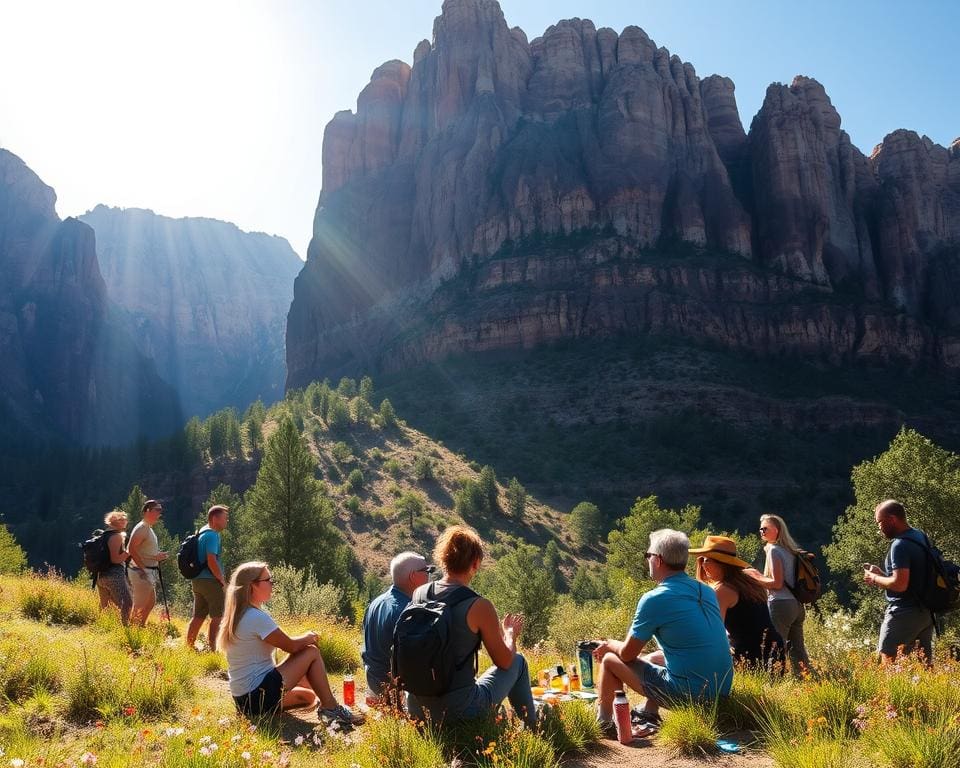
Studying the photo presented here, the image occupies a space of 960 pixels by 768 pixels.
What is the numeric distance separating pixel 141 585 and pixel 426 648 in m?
6.75

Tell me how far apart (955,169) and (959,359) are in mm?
54810

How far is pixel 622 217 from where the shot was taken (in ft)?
317

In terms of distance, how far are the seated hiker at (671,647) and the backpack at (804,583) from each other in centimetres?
225

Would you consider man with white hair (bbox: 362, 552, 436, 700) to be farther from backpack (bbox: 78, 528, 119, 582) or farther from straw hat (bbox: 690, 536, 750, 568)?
backpack (bbox: 78, 528, 119, 582)

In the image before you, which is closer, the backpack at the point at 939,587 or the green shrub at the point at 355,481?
the backpack at the point at 939,587

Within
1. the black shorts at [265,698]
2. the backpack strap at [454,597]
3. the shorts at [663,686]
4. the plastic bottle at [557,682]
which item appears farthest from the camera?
the plastic bottle at [557,682]

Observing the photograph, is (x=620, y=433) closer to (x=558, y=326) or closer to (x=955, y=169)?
(x=558, y=326)

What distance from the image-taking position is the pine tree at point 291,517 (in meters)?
26.5

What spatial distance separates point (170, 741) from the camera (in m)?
3.74

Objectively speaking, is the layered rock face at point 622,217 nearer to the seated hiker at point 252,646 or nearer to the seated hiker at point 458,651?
the seated hiker at point 252,646

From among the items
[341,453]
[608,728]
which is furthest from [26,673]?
[341,453]

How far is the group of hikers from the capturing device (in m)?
4.41

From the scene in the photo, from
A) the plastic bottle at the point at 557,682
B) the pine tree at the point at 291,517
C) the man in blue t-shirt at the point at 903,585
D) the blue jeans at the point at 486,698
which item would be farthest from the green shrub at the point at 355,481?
the blue jeans at the point at 486,698

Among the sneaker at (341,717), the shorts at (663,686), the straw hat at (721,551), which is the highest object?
the straw hat at (721,551)
